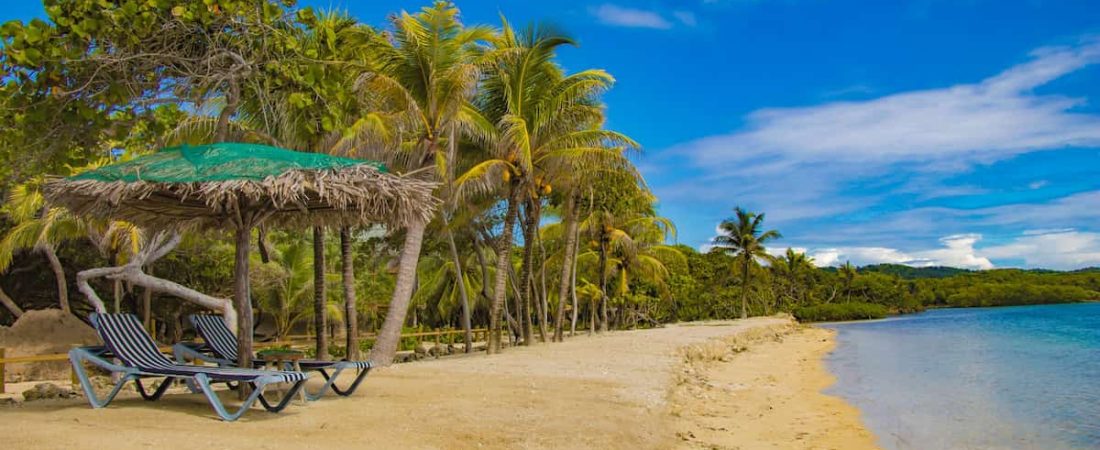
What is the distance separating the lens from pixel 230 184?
20.8 feet

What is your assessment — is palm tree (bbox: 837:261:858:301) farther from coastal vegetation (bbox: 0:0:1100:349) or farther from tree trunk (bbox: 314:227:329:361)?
tree trunk (bbox: 314:227:329:361)

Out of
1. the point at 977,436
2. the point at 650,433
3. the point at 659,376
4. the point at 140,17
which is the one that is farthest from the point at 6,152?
the point at 977,436

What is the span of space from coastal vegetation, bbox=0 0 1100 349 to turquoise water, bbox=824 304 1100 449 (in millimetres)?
7068

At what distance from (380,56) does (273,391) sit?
714 centimetres

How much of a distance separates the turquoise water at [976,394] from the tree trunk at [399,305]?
728cm

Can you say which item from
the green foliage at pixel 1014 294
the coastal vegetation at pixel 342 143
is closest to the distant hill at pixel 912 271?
the green foliage at pixel 1014 294

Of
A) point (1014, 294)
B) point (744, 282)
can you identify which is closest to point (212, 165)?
point (744, 282)

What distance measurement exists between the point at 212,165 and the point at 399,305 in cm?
641

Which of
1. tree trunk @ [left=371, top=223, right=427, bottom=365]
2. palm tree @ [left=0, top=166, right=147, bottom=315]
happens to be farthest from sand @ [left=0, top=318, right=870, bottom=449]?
palm tree @ [left=0, top=166, right=147, bottom=315]

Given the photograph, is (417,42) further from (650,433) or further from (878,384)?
(878,384)

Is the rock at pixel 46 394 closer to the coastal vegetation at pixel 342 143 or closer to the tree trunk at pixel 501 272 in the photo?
the coastal vegetation at pixel 342 143

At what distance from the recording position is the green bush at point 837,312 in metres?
61.3

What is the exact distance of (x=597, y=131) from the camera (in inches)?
Answer: 667

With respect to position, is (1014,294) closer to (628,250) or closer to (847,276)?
(847,276)
